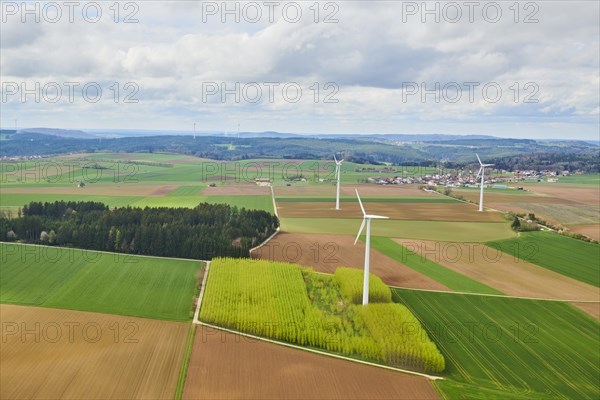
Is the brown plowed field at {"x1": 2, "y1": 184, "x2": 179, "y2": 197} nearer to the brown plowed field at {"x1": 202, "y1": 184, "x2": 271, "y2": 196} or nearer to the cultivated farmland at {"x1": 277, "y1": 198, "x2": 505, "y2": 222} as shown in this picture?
the brown plowed field at {"x1": 202, "y1": 184, "x2": 271, "y2": 196}

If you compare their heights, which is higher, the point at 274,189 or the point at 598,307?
the point at 274,189

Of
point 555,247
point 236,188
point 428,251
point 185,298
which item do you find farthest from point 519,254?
point 236,188

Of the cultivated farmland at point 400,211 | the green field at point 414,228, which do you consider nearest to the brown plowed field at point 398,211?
the cultivated farmland at point 400,211

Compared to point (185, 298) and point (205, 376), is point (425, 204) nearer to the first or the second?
point (185, 298)

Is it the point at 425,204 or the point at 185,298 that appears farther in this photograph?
the point at 425,204

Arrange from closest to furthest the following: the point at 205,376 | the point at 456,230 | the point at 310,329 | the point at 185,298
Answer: the point at 205,376, the point at 310,329, the point at 185,298, the point at 456,230

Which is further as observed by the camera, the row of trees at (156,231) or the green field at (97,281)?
the row of trees at (156,231)

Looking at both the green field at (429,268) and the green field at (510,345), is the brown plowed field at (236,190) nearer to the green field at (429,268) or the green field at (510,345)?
the green field at (429,268)
